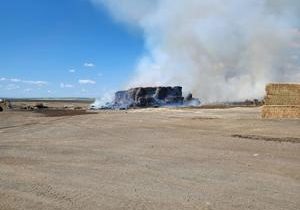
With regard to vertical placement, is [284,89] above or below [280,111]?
above

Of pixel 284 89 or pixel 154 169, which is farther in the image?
pixel 284 89

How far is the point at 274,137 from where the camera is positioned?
16906 mm

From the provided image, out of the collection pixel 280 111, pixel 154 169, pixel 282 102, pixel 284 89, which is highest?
pixel 284 89

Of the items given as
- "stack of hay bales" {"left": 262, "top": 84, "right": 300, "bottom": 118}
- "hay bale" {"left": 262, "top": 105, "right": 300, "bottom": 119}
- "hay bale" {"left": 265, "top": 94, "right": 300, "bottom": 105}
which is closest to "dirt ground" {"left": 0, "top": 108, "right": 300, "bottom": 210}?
"hay bale" {"left": 262, "top": 105, "right": 300, "bottom": 119}

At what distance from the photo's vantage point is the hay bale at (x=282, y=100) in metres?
24.4

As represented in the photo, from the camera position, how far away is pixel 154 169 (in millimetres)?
11609

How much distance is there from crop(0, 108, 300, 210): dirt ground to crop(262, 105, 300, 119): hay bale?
178 inches

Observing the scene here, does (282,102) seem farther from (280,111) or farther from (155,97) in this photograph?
(155,97)

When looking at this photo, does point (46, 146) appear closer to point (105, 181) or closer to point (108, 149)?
point (108, 149)

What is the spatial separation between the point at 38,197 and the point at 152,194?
1.95 metres

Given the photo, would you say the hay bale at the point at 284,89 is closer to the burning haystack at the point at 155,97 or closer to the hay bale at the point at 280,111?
the hay bale at the point at 280,111

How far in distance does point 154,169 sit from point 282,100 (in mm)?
14534

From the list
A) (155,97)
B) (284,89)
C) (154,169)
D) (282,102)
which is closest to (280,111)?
(282,102)

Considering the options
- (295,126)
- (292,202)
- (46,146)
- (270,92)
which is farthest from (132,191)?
(270,92)
